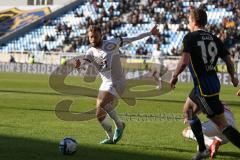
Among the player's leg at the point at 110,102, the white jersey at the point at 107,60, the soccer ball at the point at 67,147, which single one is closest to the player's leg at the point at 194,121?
the soccer ball at the point at 67,147

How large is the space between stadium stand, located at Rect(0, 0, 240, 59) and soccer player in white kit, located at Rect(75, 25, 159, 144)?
31.3m

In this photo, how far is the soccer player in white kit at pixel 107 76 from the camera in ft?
36.3

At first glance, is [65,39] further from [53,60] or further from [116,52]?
[116,52]

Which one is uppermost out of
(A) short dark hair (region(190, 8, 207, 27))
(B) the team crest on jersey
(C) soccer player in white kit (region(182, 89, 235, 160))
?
(A) short dark hair (region(190, 8, 207, 27))

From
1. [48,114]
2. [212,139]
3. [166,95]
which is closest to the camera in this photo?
[212,139]

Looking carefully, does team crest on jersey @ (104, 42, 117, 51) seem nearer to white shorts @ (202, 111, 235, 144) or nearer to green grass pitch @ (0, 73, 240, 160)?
green grass pitch @ (0, 73, 240, 160)

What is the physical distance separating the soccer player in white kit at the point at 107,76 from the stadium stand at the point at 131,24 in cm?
3129

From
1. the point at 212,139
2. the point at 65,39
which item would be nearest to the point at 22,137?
the point at 212,139

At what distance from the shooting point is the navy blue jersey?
8.75 meters

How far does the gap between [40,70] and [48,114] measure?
3136 centimetres

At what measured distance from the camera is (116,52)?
1146 centimetres

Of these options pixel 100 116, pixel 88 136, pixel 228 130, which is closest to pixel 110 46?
pixel 100 116

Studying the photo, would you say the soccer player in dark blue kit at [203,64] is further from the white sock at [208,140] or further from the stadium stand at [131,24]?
the stadium stand at [131,24]

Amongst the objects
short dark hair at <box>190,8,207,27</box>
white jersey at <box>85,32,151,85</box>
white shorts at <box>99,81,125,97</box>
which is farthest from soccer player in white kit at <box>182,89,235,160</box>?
white jersey at <box>85,32,151,85</box>
